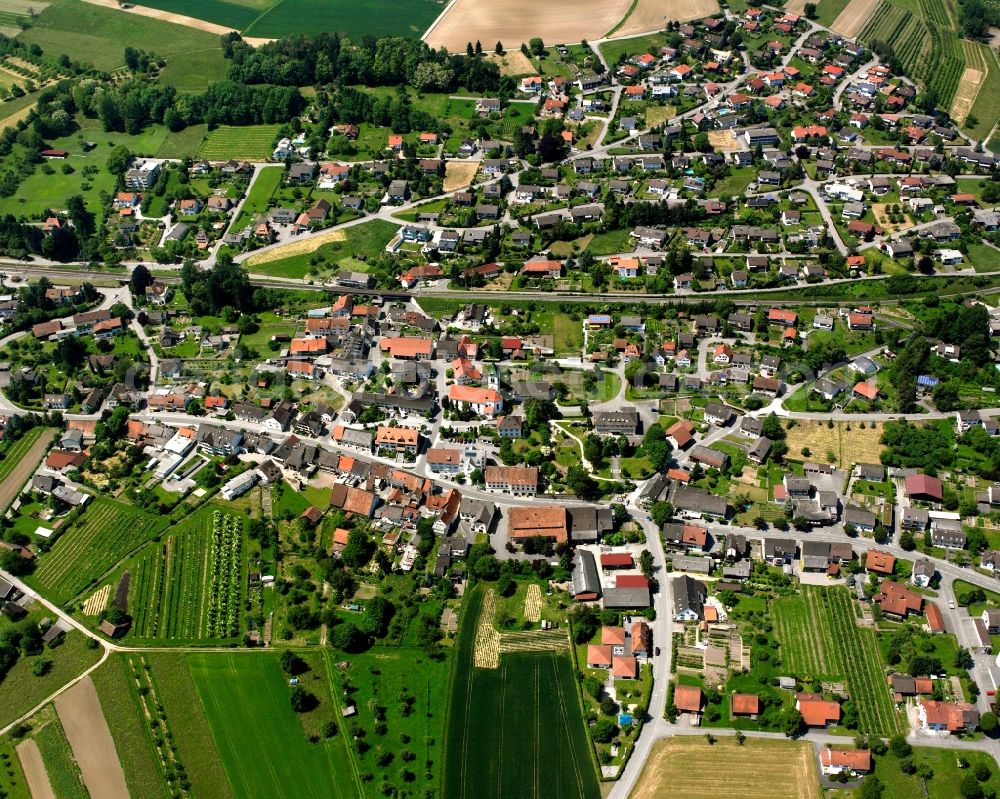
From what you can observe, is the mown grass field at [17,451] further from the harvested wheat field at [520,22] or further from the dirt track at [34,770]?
the harvested wheat field at [520,22]

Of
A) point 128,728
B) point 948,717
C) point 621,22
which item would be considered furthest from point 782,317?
point 621,22

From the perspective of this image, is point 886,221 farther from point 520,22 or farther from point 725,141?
point 520,22

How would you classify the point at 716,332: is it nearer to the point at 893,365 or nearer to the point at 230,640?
the point at 893,365

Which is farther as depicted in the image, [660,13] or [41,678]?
[660,13]

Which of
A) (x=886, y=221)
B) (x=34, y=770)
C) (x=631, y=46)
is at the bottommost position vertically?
(x=34, y=770)

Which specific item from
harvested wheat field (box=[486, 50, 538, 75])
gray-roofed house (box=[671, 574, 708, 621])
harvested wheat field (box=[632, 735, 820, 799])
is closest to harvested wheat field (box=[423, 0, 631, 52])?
harvested wheat field (box=[486, 50, 538, 75])

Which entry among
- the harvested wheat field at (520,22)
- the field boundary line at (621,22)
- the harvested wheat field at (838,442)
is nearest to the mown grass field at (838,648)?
the harvested wheat field at (838,442)

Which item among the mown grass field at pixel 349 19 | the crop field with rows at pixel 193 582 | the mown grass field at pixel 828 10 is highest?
the mown grass field at pixel 349 19
